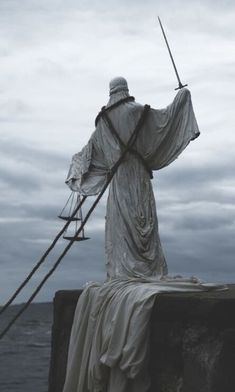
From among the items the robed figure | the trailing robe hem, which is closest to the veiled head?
the robed figure

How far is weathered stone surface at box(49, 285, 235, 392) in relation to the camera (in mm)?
5699

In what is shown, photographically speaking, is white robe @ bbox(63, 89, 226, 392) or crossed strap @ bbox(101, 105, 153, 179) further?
crossed strap @ bbox(101, 105, 153, 179)

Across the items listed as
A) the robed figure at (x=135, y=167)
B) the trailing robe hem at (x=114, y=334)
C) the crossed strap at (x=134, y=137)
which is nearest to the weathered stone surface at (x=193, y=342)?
the trailing robe hem at (x=114, y=334)

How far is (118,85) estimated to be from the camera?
26.1ft

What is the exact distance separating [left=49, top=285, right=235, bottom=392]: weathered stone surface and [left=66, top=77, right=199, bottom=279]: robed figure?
1.00 meters

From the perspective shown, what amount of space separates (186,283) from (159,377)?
0.84 m

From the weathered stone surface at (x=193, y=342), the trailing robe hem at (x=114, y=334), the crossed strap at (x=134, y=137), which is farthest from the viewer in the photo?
the crossed strap at (x=134, y=137)

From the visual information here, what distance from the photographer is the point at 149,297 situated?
6.26 m

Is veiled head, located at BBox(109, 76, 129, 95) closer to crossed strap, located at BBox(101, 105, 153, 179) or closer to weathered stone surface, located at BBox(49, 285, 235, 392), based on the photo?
crossed strap, located at BBox(101, 105, 153, 179)

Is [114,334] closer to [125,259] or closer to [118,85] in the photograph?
[125,259]

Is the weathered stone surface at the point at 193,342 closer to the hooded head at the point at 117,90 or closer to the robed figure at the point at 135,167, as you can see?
the robed figure at the point at 135,167

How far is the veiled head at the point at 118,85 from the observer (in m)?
7.93

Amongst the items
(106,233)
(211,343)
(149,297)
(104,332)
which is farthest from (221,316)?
(106,233)

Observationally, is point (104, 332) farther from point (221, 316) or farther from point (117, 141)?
point (117, 141)
